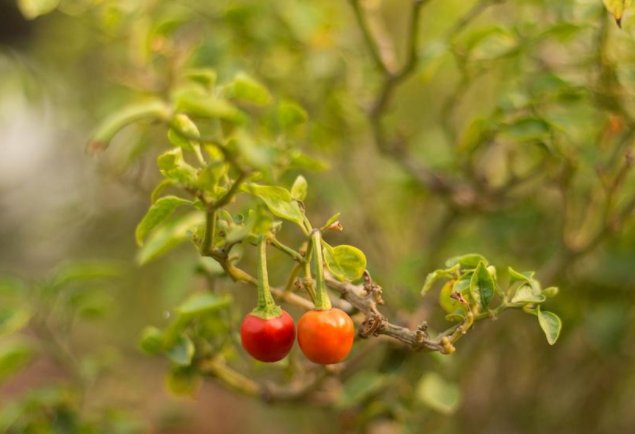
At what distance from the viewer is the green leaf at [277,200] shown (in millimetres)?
577

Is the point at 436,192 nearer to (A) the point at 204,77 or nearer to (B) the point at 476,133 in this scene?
(B) the point at 476,133

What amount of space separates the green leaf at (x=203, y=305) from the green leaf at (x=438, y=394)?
0.30 meters

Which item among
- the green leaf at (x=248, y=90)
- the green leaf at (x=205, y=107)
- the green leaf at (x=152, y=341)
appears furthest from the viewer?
the green leaf at (x=152, y=341)

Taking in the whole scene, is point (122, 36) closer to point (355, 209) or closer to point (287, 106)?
point (355, 209)

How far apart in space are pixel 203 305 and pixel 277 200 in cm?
18

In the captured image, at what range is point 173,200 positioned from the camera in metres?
0.62

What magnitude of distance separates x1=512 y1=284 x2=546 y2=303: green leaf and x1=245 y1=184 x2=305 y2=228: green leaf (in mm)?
195

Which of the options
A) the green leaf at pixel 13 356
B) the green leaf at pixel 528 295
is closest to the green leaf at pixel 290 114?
the green leaf at pixel 528 295

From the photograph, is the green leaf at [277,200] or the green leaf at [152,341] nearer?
the green leaf at [277,200]

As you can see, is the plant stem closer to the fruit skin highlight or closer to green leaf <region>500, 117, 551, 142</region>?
the fruit skin highlight

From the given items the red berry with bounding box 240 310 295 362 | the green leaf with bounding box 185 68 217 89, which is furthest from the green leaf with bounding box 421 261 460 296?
the green leaf with bounding box 185 68 217 89

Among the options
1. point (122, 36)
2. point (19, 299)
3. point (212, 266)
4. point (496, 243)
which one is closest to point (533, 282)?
point (212, 266)

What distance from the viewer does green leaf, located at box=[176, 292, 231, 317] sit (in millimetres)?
724

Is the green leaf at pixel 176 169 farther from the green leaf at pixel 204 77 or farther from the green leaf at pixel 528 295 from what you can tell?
the green leaf at pixel 528 295
